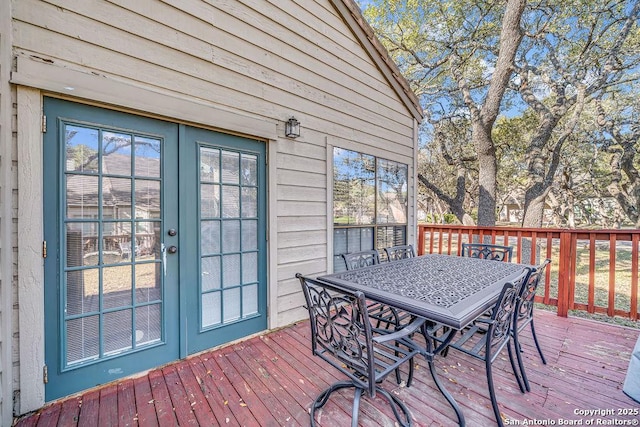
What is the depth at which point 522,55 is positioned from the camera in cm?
754

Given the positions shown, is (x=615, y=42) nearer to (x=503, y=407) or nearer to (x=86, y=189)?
(x=503, y=407)

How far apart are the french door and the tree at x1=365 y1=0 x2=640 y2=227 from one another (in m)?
6.12

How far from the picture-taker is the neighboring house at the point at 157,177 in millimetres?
1662

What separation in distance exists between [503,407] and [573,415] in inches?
15.2

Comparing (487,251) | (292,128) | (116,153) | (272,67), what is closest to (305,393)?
(116,153)

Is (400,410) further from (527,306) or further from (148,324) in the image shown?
(148,324)

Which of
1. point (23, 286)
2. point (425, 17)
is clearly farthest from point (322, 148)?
point (425, 17)

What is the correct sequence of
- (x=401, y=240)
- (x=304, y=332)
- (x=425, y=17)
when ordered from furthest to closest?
(x=425, y=17)
(x=401, y=240)
(x=304, y=332)

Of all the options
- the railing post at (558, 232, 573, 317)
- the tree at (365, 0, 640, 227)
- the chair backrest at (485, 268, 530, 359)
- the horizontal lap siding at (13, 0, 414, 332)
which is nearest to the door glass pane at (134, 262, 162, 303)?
the horizontal lap siding at (13, 0, 414, 332)

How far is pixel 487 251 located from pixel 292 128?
278 cm

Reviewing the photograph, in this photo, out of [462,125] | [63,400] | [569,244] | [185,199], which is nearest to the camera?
[63,400]

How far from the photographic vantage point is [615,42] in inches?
243

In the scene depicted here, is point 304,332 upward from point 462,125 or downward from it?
downward

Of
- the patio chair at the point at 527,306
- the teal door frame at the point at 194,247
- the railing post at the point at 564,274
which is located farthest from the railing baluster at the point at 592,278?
the teal door frame at the point at 194,247
